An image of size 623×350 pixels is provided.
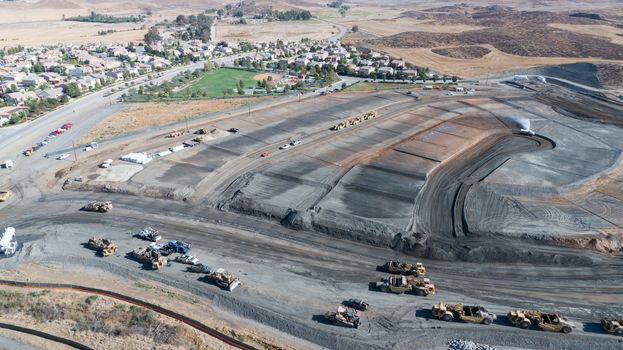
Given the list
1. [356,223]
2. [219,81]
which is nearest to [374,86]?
[219,81]

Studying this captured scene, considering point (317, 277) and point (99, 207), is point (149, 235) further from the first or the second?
point (317, 277)

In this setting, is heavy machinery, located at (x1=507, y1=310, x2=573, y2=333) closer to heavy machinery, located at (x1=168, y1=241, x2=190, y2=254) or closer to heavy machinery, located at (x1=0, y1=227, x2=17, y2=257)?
heavy machinery, located at (x1=168, y1=241, x2=190, y2=254)

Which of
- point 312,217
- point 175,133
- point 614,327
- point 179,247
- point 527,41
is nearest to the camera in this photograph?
point 614,327

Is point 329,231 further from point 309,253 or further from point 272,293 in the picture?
point 272,293

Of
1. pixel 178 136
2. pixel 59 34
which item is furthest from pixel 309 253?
pixel 59 34

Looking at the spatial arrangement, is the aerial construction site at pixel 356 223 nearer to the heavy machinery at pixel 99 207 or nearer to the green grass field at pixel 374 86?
the heavy machinery at pixel 99 207

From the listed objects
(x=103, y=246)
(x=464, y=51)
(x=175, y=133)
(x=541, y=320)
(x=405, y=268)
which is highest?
(x=464, y=51)

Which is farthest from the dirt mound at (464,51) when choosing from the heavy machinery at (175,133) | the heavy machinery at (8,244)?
the heavy machinery at (8,244)
